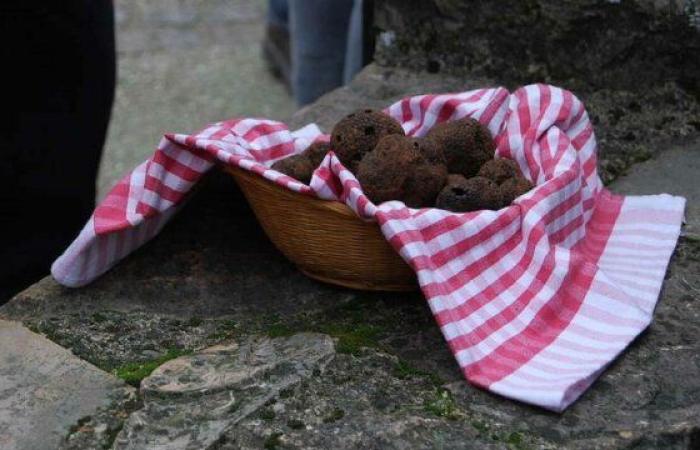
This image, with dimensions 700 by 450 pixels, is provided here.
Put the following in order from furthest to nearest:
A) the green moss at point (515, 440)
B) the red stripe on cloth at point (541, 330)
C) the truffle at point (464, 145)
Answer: the truffle at point (464, 145) → the red stripe on cloth at point (541, 330) → the green moss at point (515, 440)

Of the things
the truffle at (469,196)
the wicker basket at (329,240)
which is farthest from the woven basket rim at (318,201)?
the truffle at (469,196)

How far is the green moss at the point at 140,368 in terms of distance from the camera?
1.40 meters

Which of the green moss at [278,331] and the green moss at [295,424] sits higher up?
the green moss at [295,424]

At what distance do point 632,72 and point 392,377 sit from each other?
1026mm

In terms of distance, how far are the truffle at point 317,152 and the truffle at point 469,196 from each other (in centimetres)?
20

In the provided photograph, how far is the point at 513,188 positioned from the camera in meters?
1.55

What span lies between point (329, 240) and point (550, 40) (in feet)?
2.83

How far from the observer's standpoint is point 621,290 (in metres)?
1.49

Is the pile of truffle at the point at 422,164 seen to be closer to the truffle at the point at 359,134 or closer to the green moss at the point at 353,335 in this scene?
the truffle at the point at 359,134

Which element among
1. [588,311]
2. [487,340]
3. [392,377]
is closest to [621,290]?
[588,311]

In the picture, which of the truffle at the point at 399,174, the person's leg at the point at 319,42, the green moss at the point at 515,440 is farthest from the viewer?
the person's leg at the point at 319,42

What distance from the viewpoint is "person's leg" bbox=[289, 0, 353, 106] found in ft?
10.2

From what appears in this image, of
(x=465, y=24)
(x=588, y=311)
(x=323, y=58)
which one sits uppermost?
(x=465, y=24)

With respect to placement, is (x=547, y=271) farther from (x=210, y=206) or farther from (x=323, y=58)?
(x=323, y=58)
